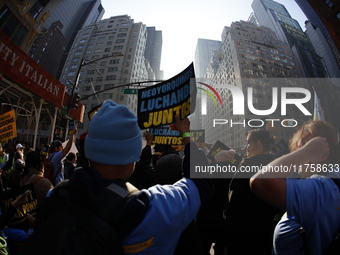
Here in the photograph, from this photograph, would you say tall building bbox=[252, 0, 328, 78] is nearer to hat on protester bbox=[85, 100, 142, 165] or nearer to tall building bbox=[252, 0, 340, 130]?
tall building bbox=[252, 0, 340, 130]

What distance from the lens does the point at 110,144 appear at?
40.7 inches

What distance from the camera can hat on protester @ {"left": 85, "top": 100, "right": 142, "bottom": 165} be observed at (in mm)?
1032

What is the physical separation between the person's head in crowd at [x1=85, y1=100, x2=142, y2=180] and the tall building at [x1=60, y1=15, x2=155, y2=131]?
5218cm

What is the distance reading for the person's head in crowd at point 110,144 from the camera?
3.39ft

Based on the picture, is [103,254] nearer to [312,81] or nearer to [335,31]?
[335,31]

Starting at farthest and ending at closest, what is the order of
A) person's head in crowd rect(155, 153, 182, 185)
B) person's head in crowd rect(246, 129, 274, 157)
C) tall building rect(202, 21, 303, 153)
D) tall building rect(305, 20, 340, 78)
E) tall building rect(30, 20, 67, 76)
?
1. tall building rect(202, 21, 303, 153)
2. tall building rect(305, 20, 340, 78)
3. tall building rect(30, 20, 67, 76)
4. person's head in crowd rect(246, 129, 274, 157)
5. person's head in crowd rect(155, 153, 182, 185)

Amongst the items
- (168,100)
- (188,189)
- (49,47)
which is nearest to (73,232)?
(188,189)

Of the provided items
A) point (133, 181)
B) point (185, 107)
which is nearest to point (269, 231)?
point (185, 107)

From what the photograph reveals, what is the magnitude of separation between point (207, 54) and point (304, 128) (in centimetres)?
16951

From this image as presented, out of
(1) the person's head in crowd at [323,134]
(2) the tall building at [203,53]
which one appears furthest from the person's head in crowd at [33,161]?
(2) the tall building at [203,53]

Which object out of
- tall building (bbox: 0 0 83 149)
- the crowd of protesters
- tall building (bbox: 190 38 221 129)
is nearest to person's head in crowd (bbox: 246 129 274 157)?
the crowd of protesters

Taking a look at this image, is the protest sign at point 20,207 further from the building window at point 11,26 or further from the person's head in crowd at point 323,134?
the building window at point 11,26

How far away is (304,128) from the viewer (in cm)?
158

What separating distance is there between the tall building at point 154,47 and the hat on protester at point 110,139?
137 meters
